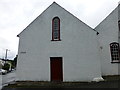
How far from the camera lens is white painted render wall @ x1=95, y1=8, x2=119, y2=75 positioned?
1783 centimetres

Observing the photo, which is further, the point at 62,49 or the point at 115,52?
the point at 115,52

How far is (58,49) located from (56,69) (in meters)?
1.93

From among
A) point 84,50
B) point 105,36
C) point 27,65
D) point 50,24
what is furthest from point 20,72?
point 105,36

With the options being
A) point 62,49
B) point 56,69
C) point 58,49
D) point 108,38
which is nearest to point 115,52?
point 108,38

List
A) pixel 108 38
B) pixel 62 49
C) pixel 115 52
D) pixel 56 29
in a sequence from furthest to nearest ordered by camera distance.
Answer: pixel 108 38 → pixel 115 52 → pixel 56 29 → pixel 62 49

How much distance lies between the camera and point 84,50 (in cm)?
1479

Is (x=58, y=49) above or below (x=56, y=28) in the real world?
below

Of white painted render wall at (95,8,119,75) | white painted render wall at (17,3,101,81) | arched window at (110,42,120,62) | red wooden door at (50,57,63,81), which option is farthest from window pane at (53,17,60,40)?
arched window at (110,42,120,62)

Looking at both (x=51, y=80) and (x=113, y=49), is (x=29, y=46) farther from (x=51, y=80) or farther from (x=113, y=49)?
(x=113, y=49)

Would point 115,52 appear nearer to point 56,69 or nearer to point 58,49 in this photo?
point 58,49

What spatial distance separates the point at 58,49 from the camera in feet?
49.3

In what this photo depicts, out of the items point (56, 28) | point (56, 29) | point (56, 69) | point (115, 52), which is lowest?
point (56, 69)

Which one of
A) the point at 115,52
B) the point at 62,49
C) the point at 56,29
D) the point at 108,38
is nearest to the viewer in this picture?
the point at 62,49

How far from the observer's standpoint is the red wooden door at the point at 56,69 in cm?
1488
